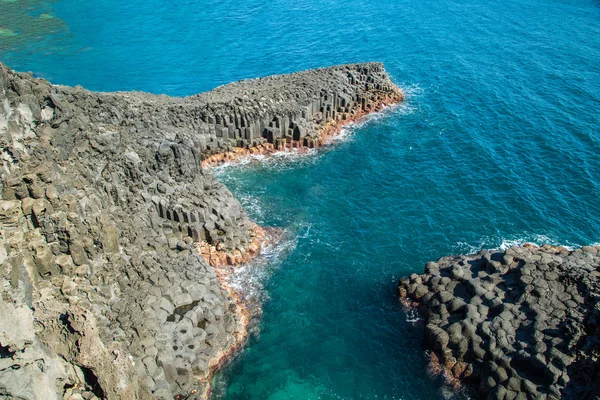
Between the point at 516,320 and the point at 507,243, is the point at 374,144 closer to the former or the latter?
the point at 507,243

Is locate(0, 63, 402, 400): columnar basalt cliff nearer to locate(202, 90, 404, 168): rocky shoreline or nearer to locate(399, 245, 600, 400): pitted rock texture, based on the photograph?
locate(202, 90, 404, 168): rocky shoreline

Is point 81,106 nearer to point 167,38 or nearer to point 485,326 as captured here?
point 485,326

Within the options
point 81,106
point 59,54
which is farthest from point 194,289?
point 59,54

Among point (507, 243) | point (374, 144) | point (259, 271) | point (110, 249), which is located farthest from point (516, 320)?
point (374, 144)

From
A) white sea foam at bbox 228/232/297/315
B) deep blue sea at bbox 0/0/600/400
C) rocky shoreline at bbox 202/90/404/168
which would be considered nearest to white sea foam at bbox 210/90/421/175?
rocky shoreline at bbox 202/90/404/168

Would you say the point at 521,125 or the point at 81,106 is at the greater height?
the point at 81,106

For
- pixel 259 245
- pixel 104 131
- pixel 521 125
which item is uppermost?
pixel 104 131

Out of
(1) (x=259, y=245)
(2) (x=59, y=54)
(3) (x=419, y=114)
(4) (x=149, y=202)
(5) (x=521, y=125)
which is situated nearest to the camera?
(4) (x=149, y=202)
